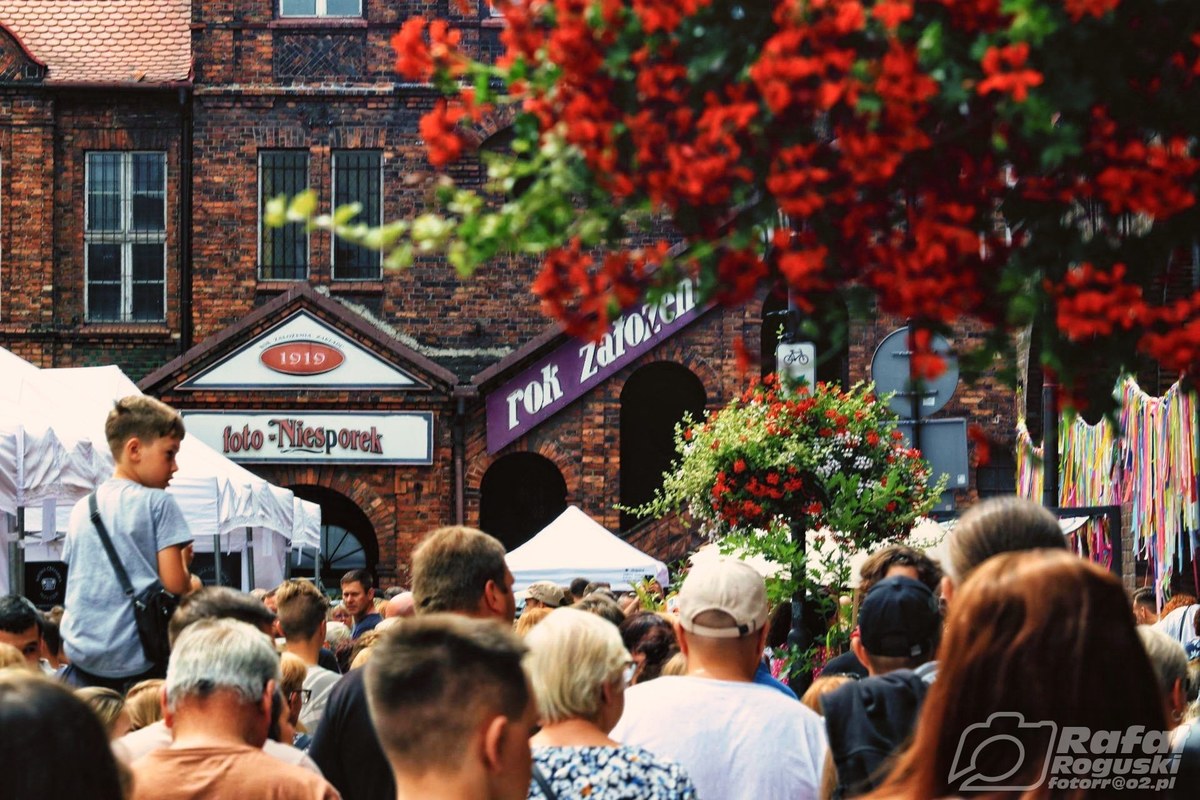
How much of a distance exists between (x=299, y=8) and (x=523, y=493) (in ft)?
26.1

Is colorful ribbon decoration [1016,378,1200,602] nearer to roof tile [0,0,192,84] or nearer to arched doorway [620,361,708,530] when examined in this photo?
arched doorway [620,361,708,530]

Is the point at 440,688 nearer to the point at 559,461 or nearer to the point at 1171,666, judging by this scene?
the point at 1171,666

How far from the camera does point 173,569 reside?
577cm

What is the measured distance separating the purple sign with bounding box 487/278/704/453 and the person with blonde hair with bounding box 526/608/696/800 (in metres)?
20.4

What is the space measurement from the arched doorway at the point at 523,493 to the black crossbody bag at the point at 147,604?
20911mm

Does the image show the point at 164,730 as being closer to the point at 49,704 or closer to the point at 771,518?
the point at 49,704

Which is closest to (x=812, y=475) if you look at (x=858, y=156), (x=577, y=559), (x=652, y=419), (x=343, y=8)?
(x=577, y=559)

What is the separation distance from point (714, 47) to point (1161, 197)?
736mm

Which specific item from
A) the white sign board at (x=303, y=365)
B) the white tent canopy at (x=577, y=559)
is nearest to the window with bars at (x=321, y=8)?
the white sign board at (x=303, y=365)

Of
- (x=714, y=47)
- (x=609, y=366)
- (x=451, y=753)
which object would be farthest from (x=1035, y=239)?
(x=609, y=366)

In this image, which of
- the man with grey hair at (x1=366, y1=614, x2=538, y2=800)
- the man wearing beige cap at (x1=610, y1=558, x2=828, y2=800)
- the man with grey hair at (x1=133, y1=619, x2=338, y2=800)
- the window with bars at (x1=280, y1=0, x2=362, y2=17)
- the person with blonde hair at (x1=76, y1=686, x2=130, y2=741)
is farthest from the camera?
the window with bars at (x1=280, y1=0, x2=362, y2=17)

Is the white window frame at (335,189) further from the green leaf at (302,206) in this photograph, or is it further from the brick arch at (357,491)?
the green leaf at (302,206)

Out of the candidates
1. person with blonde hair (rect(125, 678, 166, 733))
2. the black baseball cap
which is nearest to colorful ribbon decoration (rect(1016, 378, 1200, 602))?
the black baseball cap

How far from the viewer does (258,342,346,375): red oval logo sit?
24547 mm
